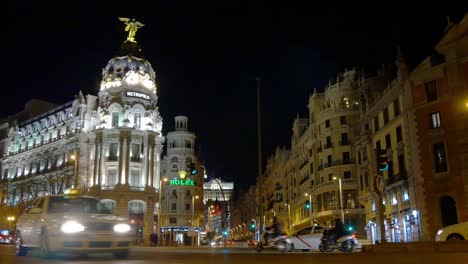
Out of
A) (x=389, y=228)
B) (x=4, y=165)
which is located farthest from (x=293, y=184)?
(x=4, y=165)

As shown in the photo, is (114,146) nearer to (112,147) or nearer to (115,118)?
(112,147)

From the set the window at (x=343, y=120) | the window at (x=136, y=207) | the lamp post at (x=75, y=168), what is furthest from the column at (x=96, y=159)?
the window at (x=343, y=120)

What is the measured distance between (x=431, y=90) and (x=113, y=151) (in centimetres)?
4848

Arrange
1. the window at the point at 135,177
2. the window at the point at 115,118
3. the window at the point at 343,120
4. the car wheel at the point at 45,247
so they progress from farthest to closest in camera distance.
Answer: the window at the point at 115,118, the window at the point at 135,177, the window at the point at 343,120, the car wheel at the point at 45,247

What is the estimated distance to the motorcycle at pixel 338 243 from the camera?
74.9ft

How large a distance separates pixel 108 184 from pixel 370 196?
38.7 m

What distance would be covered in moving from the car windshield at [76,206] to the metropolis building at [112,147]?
53563 mm

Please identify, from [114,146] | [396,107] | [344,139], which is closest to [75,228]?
[396,107]

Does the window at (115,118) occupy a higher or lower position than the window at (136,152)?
higher

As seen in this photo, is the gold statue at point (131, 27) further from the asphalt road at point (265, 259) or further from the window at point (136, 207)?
the asphalt road at point (265, 259)

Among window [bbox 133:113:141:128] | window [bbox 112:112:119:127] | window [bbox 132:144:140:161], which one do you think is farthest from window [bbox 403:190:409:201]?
window [bbox 112:112:119:127]

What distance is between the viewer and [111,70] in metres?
76.8

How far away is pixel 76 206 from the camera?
15867mm

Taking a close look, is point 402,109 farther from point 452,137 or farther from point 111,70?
point 111,70
